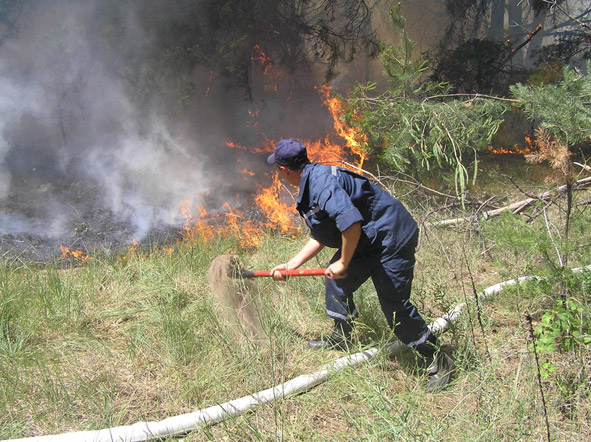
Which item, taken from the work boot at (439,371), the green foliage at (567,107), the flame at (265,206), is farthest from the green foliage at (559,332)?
the flame at (265,206)

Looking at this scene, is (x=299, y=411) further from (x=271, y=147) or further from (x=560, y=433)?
(x=271, y=147)

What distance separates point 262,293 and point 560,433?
2132 mm

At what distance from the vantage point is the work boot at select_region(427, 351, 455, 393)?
2.72m

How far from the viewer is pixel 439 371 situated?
2777 millimetres

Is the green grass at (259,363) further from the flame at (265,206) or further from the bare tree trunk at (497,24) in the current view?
the bare tree trunk at (497,24)

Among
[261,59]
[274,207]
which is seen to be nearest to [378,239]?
[274,207]

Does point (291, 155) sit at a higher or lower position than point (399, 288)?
higher

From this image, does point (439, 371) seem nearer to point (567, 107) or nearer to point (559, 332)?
point (559, 332)

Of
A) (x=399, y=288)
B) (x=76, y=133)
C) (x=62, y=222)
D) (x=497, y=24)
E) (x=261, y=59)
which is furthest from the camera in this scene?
(x=497, y=24)

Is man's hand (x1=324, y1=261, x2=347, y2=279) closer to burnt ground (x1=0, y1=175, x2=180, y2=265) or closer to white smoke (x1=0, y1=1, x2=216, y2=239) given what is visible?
burnt ground (x1=0, y1=175, x2=180, y2=265)

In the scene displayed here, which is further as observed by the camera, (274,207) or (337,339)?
(274,207)

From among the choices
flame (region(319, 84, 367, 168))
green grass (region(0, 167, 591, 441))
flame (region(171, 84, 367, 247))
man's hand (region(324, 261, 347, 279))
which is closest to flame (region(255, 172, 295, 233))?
flame (region(171, 84, 367, 247))

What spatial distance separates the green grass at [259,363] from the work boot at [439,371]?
2.1 inches

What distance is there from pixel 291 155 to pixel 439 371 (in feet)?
5.51
